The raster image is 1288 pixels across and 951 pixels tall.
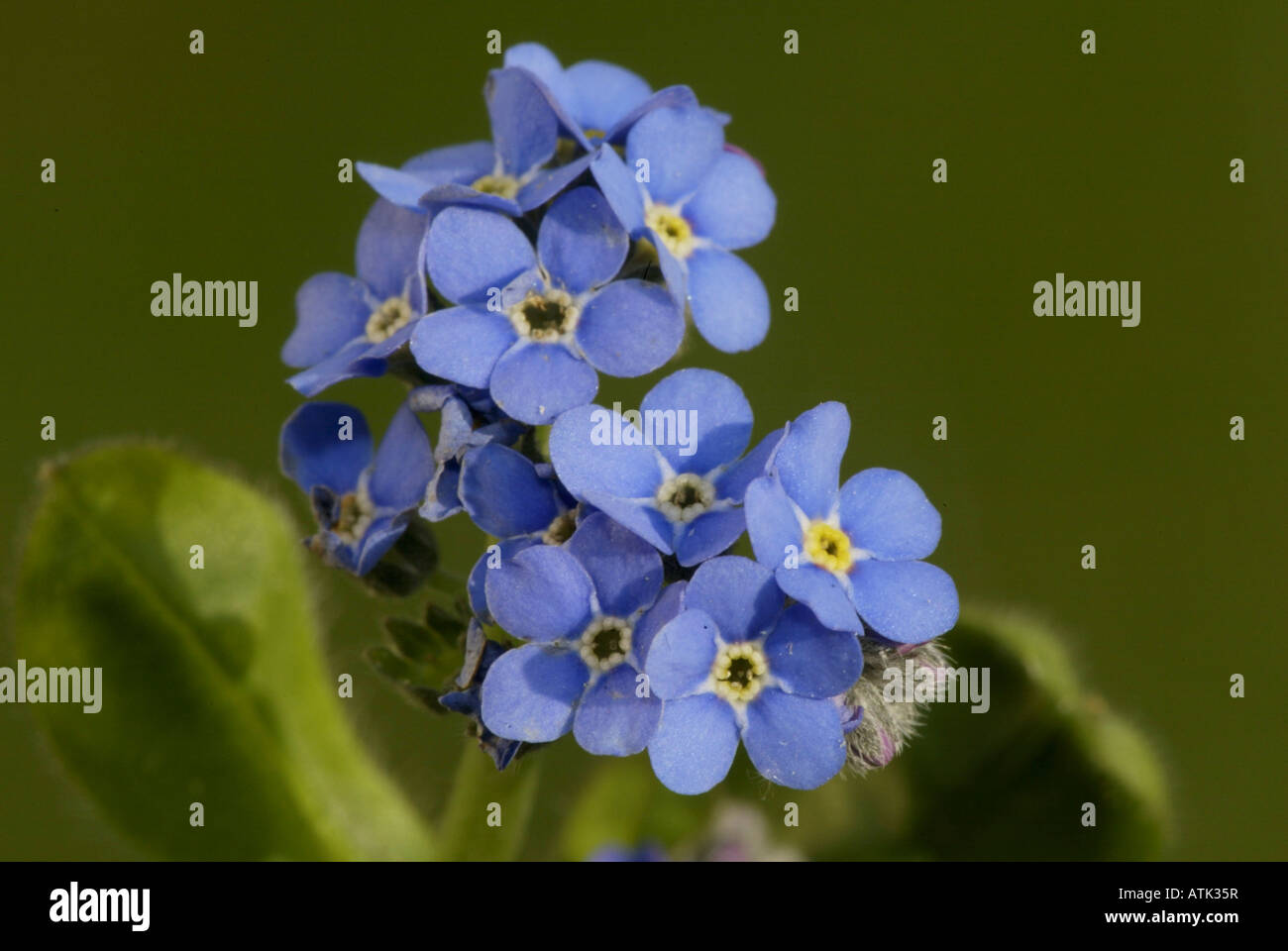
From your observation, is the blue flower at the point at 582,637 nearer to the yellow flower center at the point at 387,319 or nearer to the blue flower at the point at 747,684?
the blue flower at the point at 747,684

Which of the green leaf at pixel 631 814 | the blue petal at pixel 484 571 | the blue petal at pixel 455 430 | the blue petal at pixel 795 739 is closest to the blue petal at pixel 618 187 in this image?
the blue petal at pixel 455 430

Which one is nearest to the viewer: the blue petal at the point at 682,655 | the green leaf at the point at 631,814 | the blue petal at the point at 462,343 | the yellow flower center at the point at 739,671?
the blue petal at the point at 682,655

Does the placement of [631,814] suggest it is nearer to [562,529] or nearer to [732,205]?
[562,529]

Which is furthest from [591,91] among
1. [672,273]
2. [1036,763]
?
[1036,763]

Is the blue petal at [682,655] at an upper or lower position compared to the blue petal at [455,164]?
lower

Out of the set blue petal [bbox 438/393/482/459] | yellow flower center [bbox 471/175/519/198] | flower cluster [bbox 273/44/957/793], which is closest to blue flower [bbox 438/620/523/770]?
flower cluster [bbox 273/44/957/793]

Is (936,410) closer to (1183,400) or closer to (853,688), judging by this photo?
(1183,400)

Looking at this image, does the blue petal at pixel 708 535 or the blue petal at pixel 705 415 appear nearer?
the blue petal at pixel 708 535

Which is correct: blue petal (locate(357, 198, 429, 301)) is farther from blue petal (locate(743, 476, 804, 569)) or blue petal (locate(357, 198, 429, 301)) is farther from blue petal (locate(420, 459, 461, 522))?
blue petal (locate(743, 476, 804, 569))
